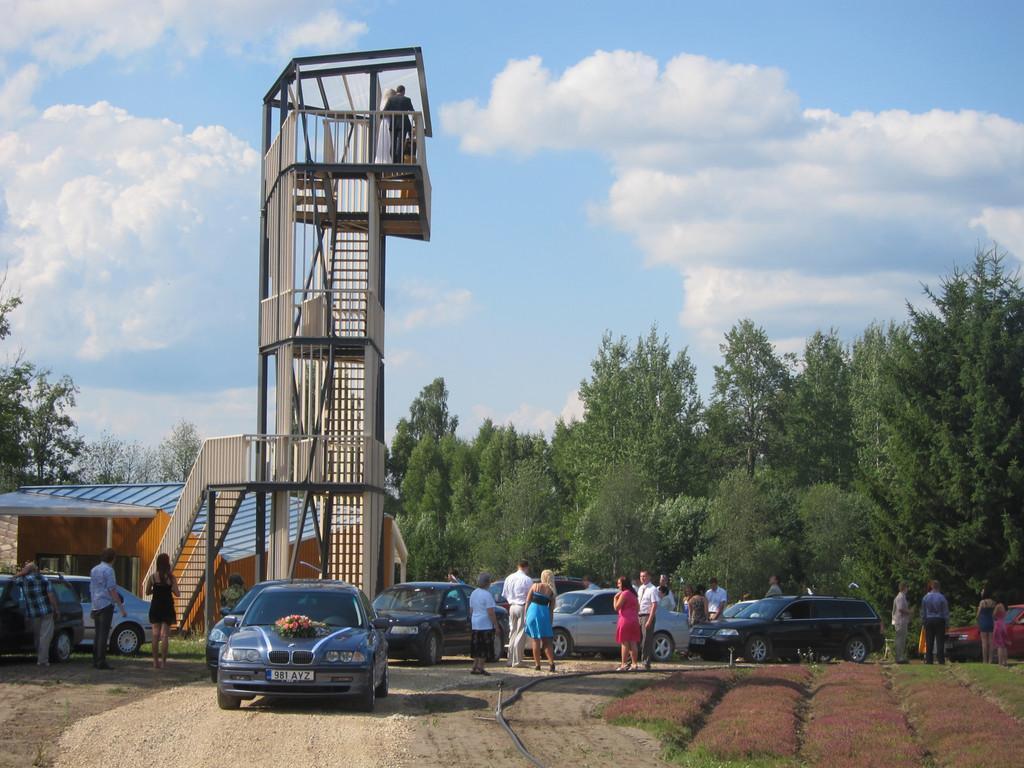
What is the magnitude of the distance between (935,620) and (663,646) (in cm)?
588

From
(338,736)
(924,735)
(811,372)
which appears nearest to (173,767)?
(338,736)

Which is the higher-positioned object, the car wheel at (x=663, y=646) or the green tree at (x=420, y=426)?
the green tree at (x=420, y=426)

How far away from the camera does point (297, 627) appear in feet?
47.8

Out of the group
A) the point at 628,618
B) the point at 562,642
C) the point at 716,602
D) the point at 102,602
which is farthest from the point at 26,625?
the point at 716,602

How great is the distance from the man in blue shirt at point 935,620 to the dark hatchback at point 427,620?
30.5ft

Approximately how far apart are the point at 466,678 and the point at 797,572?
43.6 meters

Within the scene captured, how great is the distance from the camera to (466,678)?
63.7 ft

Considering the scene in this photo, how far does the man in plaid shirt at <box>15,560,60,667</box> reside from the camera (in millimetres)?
19000

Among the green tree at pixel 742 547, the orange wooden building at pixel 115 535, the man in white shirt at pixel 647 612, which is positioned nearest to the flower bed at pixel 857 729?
the man in white shirt at pixel 647 612

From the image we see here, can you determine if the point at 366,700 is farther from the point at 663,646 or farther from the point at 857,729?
the point at 663,646

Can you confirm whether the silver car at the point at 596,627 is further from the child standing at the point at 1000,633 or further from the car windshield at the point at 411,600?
the child standing at the point at 1000,633

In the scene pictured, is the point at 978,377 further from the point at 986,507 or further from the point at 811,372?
the point at 811,372

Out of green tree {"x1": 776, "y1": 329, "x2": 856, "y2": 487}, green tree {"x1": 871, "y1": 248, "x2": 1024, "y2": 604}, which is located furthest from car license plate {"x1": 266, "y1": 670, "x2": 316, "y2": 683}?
green tree {"x1": 776, "y1": 329, "x2": 856, "y2": 487}

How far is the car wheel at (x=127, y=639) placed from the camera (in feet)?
74.4
